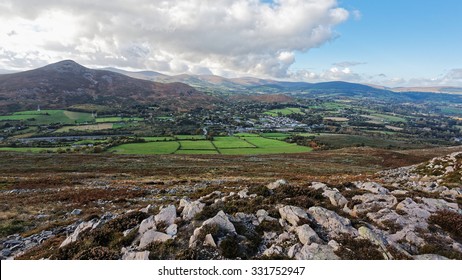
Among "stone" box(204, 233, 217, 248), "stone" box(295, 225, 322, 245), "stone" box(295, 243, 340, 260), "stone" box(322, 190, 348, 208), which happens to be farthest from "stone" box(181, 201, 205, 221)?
"stone" box(322, 190, 348, 208)

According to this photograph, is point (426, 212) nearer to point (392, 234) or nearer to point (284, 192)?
point (392, 234)

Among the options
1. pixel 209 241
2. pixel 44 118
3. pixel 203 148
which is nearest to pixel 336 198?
pixel 209 241

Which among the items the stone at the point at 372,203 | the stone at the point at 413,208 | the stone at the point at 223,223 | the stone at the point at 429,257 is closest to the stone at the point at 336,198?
the stone at the point at 372,203

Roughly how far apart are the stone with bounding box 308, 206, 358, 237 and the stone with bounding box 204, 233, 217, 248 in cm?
618

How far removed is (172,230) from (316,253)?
24.8 ft

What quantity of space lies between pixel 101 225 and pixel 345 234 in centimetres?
1477

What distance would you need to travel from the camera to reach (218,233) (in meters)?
12.9

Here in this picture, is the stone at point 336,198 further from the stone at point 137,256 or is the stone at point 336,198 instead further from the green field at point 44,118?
the green field at point 44,118

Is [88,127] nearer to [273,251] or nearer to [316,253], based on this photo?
[273,251]

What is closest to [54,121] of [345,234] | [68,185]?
[68,185]

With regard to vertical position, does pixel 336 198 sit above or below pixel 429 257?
below

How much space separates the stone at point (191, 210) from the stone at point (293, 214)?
17.0 ft

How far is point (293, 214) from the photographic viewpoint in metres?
14.8

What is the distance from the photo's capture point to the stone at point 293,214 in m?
14.4
